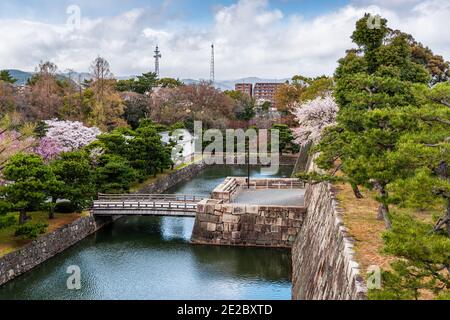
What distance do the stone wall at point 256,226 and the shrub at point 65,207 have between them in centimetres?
696

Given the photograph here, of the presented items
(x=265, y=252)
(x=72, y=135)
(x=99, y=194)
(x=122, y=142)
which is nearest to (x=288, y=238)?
(x=265, y=252)

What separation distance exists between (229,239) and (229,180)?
17.2ft

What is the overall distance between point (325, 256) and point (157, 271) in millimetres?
7927

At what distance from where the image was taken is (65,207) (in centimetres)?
2317

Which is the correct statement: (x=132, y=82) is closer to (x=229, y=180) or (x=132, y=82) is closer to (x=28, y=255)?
Result: (x=229, y=180)

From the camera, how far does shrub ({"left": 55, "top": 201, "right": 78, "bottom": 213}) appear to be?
23.1 m

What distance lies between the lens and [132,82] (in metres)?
66.8

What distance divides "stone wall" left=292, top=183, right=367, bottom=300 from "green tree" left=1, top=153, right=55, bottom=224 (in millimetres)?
10702

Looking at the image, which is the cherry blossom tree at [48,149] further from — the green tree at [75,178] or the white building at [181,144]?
the white building at [181,144]

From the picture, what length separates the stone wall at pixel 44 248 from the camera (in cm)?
1717
